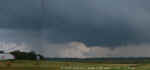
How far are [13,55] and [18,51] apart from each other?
31.2 feet

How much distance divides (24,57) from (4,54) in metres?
21.0

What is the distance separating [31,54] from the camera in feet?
616

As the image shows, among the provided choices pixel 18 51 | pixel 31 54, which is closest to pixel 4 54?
pixel 18 51

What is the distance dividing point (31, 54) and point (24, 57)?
640 centimetres

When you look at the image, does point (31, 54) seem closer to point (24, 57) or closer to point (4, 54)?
point (24, 57)

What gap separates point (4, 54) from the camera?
19375 centimetres

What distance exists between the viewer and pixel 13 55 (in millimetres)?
182750

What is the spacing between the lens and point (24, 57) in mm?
184250

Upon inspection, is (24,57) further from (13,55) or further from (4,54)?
(4,54)

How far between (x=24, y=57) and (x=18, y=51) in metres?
10.8

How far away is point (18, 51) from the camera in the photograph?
629ft

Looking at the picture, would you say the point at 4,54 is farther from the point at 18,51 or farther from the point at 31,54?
the point at 31,54

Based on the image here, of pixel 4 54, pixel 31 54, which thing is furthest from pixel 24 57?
pixel 4 54

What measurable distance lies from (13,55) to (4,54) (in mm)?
15124
